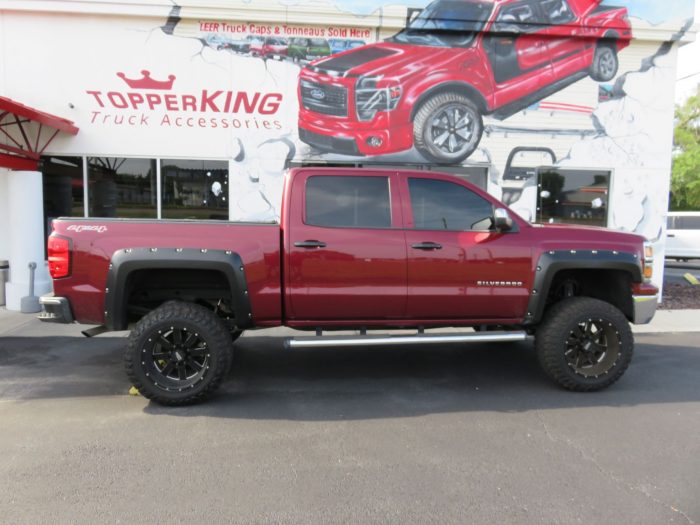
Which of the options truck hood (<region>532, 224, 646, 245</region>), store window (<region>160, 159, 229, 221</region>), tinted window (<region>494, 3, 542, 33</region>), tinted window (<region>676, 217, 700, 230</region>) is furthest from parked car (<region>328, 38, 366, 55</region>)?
tinted window (<region>676, 217, 700, 230</region>)

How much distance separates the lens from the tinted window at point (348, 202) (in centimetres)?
444

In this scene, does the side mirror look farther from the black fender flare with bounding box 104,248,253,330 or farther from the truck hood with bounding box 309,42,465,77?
the truck hood with bounding box 309,42,465,77

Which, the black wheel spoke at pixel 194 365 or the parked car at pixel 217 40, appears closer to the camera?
Answer: the black wheel spoke at pixel 194 365

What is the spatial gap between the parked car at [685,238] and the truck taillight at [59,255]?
57.9ft

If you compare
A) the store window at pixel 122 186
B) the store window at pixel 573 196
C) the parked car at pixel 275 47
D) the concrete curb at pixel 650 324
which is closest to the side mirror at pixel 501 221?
the concrete curb at pixel 650 324

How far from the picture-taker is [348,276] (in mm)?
4316

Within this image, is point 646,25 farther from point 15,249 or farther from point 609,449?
point 15,249

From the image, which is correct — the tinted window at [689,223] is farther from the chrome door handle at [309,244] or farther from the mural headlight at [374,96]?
the chrome door handle at [309,244]

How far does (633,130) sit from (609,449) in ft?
28.1

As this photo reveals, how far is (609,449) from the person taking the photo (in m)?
3.47

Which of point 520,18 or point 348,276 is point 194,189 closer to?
point 348,276

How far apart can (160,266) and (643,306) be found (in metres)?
4.52

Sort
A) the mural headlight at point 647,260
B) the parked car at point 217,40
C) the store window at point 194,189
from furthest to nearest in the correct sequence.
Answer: the store window at point 194,189 < the parked car at point 217,40 < the mural headlight at point 647,260

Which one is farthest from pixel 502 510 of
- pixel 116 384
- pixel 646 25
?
pixel 646 25
